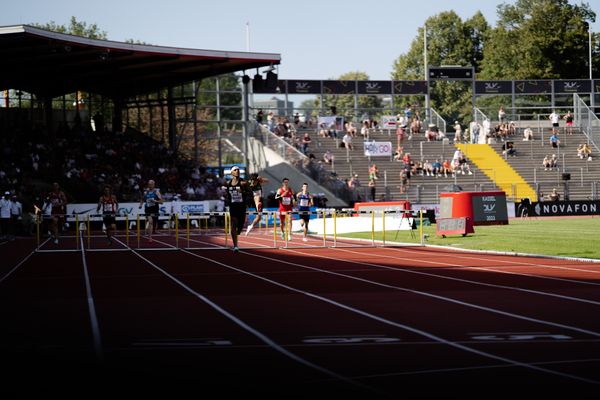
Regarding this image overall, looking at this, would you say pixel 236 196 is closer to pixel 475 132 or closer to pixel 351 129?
pixel 351 129

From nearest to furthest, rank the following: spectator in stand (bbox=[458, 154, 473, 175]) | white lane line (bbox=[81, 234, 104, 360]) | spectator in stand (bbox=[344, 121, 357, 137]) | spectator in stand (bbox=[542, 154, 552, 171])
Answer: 1. white lane line (bbox=[81, 234, 104, 360])
2. spectator in stand (bbox=[458, 154, 473, 175])
3. spectator in stand (bbox=[542, 154, 552, 171])
4. spectator in stand (bbox=[344, 121, 357, 137])

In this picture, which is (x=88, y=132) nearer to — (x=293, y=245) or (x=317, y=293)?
(x=293, y=245)

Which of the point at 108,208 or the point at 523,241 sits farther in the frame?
the point at 108,208

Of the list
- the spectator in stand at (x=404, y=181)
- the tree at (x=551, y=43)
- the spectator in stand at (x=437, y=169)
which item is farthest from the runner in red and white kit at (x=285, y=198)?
the tree at (x=551, y=43)

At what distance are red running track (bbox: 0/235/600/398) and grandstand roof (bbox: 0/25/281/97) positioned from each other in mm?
25626

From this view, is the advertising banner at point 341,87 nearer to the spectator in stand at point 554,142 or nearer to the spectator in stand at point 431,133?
the spectator in stand at point 431,133

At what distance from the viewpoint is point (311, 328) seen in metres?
10.6

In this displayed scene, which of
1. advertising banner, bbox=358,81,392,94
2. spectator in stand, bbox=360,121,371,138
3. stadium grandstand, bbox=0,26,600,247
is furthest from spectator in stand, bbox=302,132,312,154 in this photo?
advertising banner, bbox=358,81,392,94

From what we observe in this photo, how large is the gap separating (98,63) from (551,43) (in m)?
57.6

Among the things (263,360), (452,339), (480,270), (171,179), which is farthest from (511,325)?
(171,179)

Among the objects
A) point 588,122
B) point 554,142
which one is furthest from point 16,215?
point 588,122

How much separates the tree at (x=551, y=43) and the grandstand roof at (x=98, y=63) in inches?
1900

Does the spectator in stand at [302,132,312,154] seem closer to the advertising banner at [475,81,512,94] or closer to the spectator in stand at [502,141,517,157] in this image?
the spectator in stand at [502,141,517,157]

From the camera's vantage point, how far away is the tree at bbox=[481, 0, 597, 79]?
3819 inches
